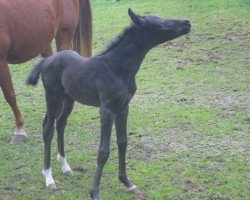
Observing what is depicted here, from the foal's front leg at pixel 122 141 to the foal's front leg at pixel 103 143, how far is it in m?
0.25

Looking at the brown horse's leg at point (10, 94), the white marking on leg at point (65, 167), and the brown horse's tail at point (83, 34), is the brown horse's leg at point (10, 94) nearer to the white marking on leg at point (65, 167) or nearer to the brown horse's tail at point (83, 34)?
the white marking on leg at point (65, 167)

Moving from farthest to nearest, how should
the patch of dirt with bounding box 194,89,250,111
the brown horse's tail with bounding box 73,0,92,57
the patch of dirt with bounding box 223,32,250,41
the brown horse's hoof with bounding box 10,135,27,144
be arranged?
1. the patch of dirt with bounding box 223,32,250,41
2. the brown horse's tail with bounding box 73,0,92,57
3. the patch of dirt with bounding box 194,89,250,111
4. the brown horse's hoof with bounding box 10,135,27,144

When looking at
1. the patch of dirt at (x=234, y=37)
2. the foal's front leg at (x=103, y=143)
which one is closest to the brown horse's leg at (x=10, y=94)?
the foal's front leg at (x=103, y=143)

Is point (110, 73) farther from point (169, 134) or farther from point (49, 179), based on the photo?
point (169, 134)

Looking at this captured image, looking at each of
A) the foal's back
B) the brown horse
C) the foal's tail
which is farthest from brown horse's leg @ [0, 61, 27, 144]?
the foal's back

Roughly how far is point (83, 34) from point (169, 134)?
87.9 inches

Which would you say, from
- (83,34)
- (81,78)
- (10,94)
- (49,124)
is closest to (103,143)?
(81,78)

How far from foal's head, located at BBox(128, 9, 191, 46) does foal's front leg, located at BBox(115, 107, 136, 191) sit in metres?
0.69

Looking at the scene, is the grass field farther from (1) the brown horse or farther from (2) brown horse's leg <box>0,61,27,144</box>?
(1) the brown horse

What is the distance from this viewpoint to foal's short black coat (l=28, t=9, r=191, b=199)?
4008mm

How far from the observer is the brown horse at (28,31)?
5.83m

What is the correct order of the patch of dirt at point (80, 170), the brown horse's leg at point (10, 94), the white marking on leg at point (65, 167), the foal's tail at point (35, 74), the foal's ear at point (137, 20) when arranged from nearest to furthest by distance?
1. the foal's ear at point (137, 20)
2. the foal's tail at point (35, 74)
3. the white marking on leg at point (65, 167)
4. the patch of dirt at point (80, 170)
5. the brown horse's leg at point (10, 94)

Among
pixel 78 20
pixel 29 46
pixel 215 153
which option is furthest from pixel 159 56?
pixel 215 153

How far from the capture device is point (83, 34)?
727cm
